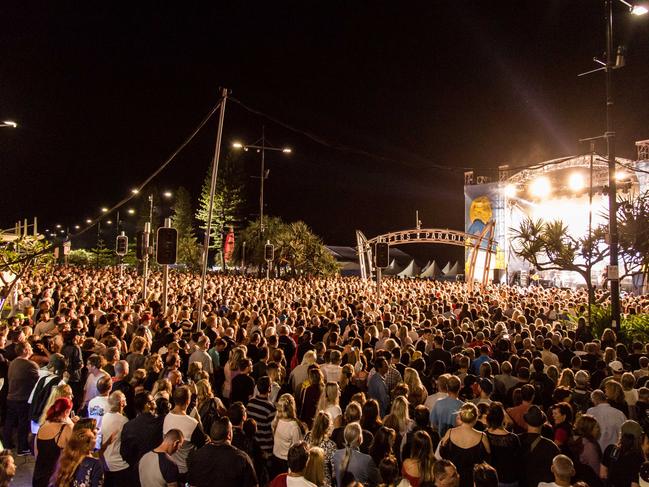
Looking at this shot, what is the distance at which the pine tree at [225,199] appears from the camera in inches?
2318

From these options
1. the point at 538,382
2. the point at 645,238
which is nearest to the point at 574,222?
the point at 645,238

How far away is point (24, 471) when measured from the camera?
6.50 m

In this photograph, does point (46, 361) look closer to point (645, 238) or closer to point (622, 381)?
point (622, 381)

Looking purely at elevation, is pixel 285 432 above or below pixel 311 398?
below

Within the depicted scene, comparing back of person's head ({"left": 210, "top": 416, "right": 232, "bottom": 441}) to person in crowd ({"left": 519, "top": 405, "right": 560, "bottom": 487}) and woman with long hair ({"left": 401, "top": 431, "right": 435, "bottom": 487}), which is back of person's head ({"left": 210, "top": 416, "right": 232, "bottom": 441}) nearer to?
woman with long hair ({"left": 401, "top": 431, "right": 435, "bottom": 487})

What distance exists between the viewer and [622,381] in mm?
6715

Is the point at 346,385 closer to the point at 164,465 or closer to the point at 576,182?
the point at 164,465

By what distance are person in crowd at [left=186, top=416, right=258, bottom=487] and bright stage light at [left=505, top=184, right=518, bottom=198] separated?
40.2 m

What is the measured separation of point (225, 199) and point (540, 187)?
1351 inches

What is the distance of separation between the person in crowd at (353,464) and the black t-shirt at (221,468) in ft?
2.54

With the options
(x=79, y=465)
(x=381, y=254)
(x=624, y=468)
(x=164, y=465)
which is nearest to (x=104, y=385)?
(x=79, y=465)

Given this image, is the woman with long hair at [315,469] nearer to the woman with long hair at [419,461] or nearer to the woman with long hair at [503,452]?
the woman with long hair at [419,461]

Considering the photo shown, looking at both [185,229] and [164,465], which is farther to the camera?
[185,229]

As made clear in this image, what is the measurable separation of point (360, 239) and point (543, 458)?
25.6 m
